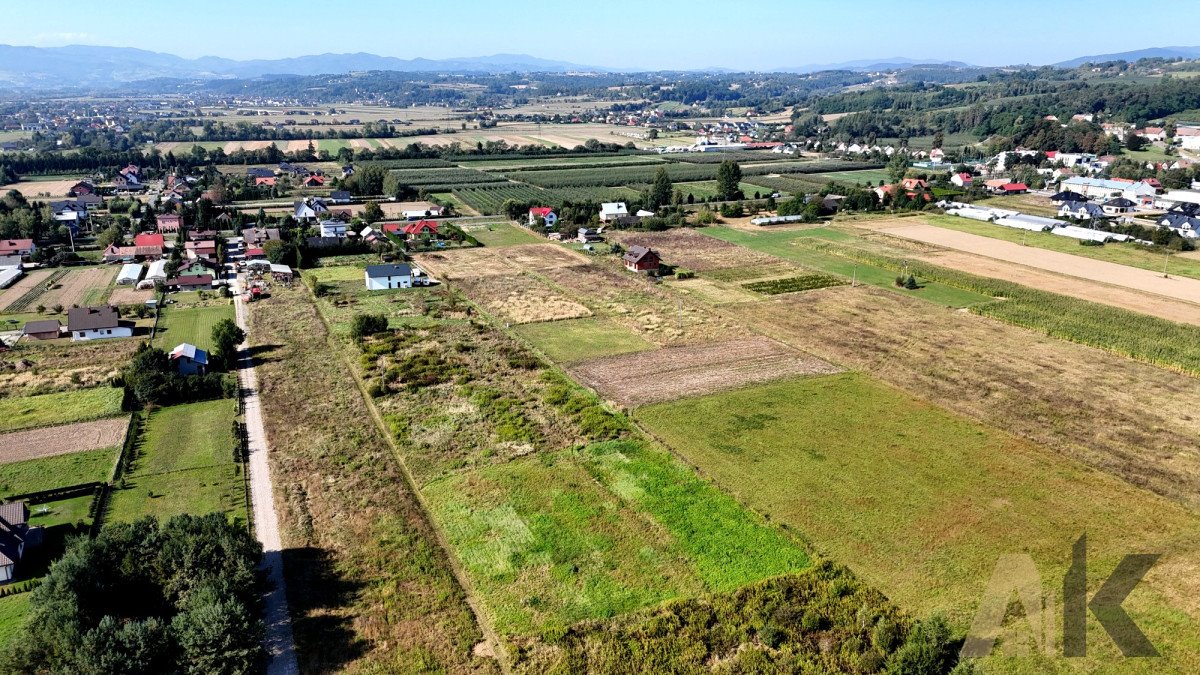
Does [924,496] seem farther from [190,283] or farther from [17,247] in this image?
[17,247]

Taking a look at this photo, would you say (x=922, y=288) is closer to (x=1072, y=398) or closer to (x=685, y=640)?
(x=1072, y=398)

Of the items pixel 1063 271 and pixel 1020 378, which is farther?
pixel 1063 271

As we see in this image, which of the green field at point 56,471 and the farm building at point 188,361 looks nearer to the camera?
the green field at point 56,471

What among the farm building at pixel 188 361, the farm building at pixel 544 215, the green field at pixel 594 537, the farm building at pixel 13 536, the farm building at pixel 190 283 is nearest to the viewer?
the green field at pixel 594 537

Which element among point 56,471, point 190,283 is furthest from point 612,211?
point 56,471

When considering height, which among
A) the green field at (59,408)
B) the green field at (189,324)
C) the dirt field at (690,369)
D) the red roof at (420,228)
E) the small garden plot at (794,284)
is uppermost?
the red roof at (420,228)

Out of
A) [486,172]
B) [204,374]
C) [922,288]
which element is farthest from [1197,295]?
[486,172]

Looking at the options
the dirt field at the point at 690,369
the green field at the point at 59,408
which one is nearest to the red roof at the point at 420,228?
the dirt field at the point at 690,369

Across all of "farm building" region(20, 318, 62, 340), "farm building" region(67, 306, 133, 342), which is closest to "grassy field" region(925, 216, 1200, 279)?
"farm building" region(67, 306, 133, 342)

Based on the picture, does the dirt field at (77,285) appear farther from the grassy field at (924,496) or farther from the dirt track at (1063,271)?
the dirt track at (1063,271)
